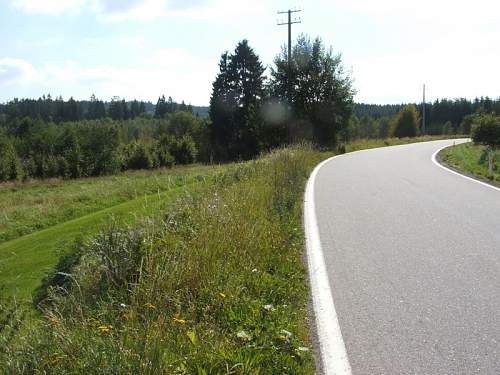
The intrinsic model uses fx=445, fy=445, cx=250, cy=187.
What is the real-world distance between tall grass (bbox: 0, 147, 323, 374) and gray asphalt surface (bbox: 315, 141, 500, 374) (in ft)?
1.85

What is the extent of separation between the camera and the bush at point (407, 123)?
305 ft

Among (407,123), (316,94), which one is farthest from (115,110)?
(316,94)

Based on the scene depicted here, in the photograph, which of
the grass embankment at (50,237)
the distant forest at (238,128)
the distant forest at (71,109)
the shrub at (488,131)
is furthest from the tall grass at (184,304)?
the distant forest at (71,109)

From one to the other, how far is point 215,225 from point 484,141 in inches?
1485

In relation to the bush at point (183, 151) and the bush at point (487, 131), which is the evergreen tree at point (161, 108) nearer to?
the bush at point (183, 151)

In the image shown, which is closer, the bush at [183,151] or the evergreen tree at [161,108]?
the bush at [183,151]

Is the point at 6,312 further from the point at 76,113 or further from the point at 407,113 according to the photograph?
the point at 76,113

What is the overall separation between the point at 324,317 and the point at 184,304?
4.51ft

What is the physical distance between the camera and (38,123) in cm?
→ 8106

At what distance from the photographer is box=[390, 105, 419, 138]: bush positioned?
9307 centimetres

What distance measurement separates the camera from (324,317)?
4.37 metres

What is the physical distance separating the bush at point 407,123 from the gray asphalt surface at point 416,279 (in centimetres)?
8793

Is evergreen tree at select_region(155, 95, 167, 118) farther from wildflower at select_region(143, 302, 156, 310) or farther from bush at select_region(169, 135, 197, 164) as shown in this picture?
wildflower at select_region(143, 302, 156, 310)

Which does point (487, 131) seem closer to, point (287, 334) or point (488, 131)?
point (488, 131)
